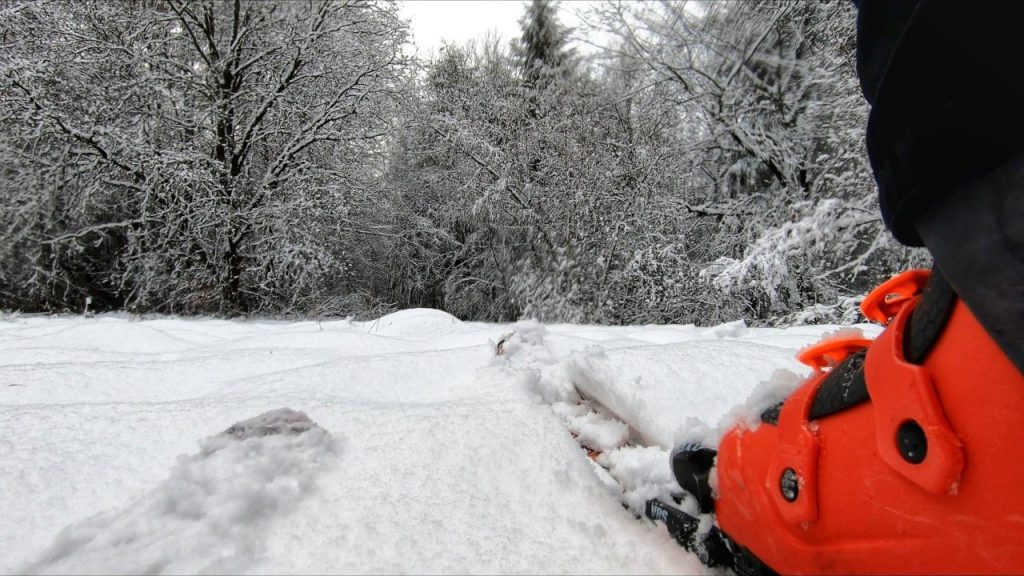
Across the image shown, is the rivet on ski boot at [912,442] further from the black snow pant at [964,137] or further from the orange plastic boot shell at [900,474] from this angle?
the black snow pant at [964,137]

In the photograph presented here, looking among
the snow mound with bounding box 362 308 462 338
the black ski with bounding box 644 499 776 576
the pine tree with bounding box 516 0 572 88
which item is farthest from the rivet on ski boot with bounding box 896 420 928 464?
the pine tree with bounding box 516 0 572 88

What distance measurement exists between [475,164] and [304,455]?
837 cm

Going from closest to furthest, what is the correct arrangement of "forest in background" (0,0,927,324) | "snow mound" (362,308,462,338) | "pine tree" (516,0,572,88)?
"snow mound" (362,308,462,338) → "forest in background" (0,0,927,324) → "pine tree" (516,0,572,88)

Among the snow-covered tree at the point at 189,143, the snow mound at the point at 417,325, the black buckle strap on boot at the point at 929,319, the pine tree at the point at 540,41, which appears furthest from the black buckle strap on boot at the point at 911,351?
the pine tree at the point at 540,41

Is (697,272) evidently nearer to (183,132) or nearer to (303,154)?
(303,154)

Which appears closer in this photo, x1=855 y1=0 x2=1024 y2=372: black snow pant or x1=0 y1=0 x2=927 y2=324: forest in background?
x1=855 y1=0 x2=1024 y2=372: black snow pant

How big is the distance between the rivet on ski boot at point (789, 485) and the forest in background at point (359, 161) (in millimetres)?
4457

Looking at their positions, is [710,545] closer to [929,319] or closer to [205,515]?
[929,319]

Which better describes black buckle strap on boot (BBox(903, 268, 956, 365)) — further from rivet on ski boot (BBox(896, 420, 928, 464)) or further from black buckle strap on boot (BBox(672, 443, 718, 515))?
black buckle strap on boot (BBox(672, 443, 718, 515))

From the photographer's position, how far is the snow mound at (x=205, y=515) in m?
0.67

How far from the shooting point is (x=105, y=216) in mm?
6656

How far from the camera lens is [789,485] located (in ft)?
2.16

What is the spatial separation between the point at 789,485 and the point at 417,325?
8.37ft

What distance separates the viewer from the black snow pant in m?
0.45
